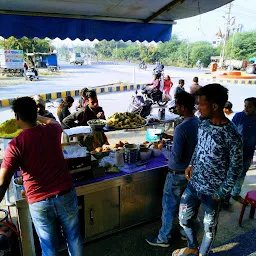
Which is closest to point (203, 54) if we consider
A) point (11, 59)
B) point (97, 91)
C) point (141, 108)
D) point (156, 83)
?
point (11, 59)

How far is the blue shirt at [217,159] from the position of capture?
6.32 feet

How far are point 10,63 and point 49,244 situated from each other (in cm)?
2261

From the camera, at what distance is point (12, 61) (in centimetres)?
2128

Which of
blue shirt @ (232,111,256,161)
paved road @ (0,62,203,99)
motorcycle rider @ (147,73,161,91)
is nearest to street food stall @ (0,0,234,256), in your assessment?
blue shirt @ (232,111,256,161)

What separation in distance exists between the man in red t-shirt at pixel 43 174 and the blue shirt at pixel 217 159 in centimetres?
115

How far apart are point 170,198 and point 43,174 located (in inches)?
56.9

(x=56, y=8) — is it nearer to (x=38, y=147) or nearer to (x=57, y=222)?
(x=38, y=147)

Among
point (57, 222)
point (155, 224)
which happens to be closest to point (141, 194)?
point (155, 224)

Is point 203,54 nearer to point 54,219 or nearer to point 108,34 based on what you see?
point 108,34

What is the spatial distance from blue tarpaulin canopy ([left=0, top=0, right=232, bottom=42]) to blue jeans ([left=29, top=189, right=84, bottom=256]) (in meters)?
2.64

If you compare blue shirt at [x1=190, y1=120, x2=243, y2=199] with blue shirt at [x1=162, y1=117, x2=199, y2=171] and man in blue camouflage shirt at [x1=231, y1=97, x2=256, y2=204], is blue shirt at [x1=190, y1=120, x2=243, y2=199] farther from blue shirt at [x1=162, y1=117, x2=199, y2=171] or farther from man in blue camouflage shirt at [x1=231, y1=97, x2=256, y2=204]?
man in blue camouflage shirt at [x1=231, y1=97, x2=256, y2=204]

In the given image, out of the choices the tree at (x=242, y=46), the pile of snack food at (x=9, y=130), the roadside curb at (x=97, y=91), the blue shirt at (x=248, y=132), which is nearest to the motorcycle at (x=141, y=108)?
the blue shirt at (x=248, y=132)

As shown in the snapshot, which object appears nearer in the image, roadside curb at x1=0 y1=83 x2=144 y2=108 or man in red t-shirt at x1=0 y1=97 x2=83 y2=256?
man in red t-shirt at x1=0 y1=97 x2=83 y2=256

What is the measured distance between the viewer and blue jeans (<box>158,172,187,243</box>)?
259 cm
